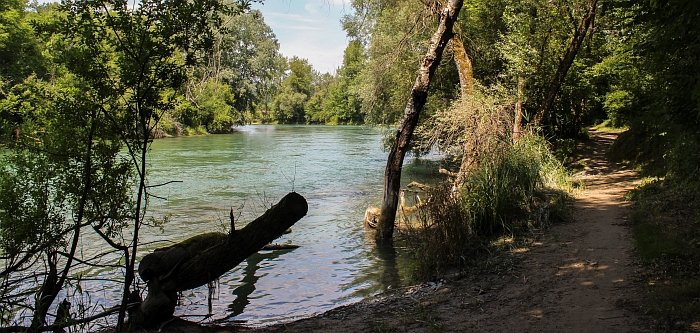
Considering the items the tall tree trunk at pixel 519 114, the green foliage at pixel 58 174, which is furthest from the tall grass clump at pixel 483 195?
the green foliage at pixel 58 174

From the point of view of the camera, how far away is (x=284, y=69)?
373 ft

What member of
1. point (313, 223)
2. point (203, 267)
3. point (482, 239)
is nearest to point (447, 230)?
point (482, 239)

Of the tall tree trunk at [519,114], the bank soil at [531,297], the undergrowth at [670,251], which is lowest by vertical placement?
the bank soil at [531,297]

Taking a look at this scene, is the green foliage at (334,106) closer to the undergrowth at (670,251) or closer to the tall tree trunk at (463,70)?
the tall tree trunk at (463,70)

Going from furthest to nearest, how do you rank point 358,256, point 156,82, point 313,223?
point 313,223 → point 358,256 → point 156,82

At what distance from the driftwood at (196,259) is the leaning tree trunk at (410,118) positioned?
11.0 feet

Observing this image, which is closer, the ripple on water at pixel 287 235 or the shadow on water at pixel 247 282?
the shadow on water at pixel 247 282

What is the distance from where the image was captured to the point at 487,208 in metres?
8.65

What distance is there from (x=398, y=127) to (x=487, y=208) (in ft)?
10.7

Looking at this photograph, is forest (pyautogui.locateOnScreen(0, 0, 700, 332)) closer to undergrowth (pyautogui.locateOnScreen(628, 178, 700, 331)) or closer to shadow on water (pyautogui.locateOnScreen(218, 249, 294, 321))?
undergrowth (pyautogui.locateOnScreen(628, 178, 700, 331))

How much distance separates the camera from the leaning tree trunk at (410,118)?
9.58 metres

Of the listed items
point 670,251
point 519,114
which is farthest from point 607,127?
point 670,251

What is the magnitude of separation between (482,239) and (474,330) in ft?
11.1

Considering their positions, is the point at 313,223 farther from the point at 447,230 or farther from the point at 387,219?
the point at 447,230
